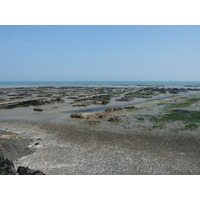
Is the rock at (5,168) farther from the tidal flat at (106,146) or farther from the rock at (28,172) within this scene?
the tidal flat at (106,146)

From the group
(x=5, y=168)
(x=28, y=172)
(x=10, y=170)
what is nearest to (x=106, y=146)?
(x=28, y=172)

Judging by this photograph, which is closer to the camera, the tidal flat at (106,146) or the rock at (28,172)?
the rock at (28,172)

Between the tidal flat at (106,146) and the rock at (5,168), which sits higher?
the rock at (5,168)

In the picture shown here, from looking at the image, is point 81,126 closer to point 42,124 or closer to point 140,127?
point 42,124

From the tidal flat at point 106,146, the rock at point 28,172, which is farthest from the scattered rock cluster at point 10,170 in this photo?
the tidal flat at point 106,146

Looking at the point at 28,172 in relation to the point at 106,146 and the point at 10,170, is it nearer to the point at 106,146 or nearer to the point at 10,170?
the point at 10,170

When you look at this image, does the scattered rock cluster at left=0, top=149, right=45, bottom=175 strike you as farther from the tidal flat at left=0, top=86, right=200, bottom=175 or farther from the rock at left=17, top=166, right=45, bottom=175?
the tidal flat at left=0, top=86, right=200, bottom=175

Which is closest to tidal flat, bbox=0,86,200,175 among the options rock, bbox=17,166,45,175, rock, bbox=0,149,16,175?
rock, bbox=17,166,45,175

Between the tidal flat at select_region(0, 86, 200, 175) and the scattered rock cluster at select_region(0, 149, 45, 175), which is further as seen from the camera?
the tidal flat at select_region(0, 86, 200, 175)

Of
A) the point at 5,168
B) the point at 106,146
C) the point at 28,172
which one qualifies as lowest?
the point at 106,146

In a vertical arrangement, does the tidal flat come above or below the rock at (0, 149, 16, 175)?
below

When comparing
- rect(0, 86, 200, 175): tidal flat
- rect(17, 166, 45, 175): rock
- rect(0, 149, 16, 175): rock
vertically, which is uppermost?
rect(0, 149, 16, 175): rock

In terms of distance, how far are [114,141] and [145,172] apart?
19.1 feet

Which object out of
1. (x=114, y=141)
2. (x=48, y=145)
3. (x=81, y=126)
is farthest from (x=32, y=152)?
(x=81, y=126)
